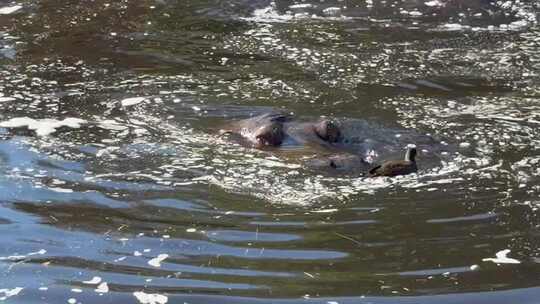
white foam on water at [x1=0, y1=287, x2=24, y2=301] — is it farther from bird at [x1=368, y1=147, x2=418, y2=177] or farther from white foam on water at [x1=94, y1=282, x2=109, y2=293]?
bird at [x1=368, y1=147, x2=418, y2=177]

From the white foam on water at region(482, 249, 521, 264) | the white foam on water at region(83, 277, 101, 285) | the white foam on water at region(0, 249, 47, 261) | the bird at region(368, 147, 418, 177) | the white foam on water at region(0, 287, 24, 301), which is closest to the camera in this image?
the white foam on water at region(0, 287, 24, 301)

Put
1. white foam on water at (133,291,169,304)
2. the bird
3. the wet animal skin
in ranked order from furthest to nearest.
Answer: the wet animal skin, the bird, white foam on water at (133,291,169,304)

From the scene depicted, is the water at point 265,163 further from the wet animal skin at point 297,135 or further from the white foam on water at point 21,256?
the wet animal skin at point 297,135

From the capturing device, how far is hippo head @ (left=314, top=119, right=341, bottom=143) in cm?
734

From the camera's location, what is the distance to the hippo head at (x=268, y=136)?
724 cm

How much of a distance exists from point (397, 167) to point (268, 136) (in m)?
1.41

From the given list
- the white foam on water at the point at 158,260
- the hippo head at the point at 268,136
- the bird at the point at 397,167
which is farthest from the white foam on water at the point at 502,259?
the hippo head at the point at 268,136

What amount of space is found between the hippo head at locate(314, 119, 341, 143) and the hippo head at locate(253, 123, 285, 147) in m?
0.31

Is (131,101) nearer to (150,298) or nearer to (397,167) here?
(397,167)

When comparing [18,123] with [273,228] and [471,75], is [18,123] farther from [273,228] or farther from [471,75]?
[471,75]

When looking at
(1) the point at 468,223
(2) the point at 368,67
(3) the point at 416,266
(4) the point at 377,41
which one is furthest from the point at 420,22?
(3) the point at 416,266

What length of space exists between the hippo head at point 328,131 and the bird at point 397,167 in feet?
3.33

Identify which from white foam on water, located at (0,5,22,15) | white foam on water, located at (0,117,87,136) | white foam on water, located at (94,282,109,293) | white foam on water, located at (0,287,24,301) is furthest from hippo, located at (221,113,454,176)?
white foam on water, located at (0,5,22,15)

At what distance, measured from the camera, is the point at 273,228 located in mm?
5289
